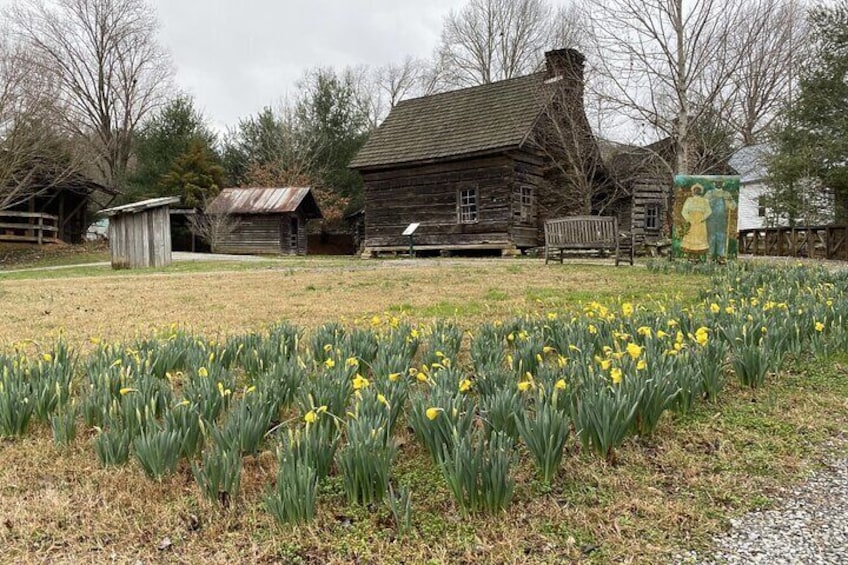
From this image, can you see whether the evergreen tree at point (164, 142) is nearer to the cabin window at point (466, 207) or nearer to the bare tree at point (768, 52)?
the cabin window at point (466, 207)

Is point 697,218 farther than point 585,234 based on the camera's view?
No

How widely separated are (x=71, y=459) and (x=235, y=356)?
1.42 metres

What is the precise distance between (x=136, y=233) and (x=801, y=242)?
21.6m

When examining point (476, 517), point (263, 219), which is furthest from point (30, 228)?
point (476, 517)

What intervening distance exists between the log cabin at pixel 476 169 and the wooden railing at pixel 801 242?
21.6 feet

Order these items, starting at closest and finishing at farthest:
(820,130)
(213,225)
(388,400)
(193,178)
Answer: (388,400), (820,130), (213,225), (193,178)

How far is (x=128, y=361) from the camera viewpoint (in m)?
3.54

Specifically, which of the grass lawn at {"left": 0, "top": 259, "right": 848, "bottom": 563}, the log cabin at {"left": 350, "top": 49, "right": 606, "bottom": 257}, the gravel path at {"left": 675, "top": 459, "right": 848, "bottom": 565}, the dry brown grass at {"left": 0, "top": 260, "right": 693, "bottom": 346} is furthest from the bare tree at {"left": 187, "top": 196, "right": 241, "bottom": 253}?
A: the gravel path at {"left": 675, "top": 459, "right": 848, "bottom": 565}

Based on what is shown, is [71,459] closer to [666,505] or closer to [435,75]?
[666,505]

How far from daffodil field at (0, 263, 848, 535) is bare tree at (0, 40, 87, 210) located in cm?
2087

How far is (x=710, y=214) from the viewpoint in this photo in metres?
→ 12.6

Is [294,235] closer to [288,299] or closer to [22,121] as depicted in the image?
[22,121]

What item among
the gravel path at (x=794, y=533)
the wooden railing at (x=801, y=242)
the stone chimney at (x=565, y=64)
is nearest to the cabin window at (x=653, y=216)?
the wooden railing at (x=801, y=242)

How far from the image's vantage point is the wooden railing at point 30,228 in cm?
2570
